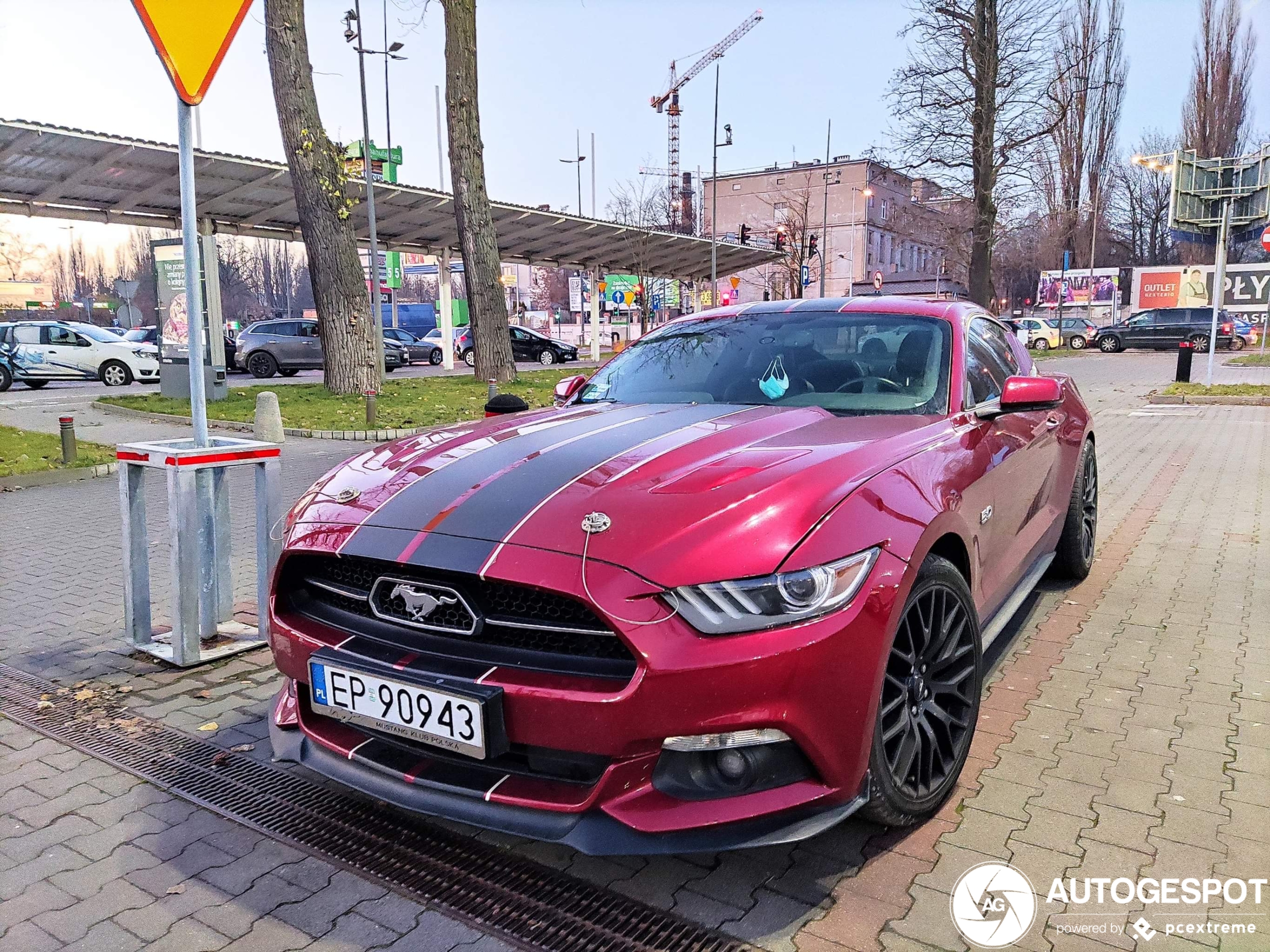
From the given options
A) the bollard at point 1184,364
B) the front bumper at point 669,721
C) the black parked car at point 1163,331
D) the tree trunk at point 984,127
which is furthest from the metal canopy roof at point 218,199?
the black parked car at point 1163,331

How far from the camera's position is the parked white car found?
69.9ft

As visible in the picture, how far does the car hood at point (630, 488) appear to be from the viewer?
217 cm

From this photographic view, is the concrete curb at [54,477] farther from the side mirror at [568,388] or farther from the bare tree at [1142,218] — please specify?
the bare tree at [1142,218]

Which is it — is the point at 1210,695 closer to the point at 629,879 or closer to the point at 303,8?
the point at 629,879

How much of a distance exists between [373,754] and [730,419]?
1.57 meters

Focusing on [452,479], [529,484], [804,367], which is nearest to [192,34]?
[452,479]

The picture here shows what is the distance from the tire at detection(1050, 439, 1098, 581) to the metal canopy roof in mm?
14588

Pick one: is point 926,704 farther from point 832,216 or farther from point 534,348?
point 832,216

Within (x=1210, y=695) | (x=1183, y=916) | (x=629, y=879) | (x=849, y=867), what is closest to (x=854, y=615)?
(x=849, y=867)

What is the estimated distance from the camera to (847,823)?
2.71 metres

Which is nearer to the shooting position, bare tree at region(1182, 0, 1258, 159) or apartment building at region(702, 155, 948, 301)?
bare tree at region(1182, 0, 1258, 159)

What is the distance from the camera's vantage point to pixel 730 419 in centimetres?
317

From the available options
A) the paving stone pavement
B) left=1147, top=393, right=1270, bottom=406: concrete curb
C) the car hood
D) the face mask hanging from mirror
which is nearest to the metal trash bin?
the paving stone pavement

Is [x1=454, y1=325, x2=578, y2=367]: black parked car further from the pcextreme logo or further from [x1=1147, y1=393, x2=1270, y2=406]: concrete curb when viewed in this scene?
the pcextreme logo
